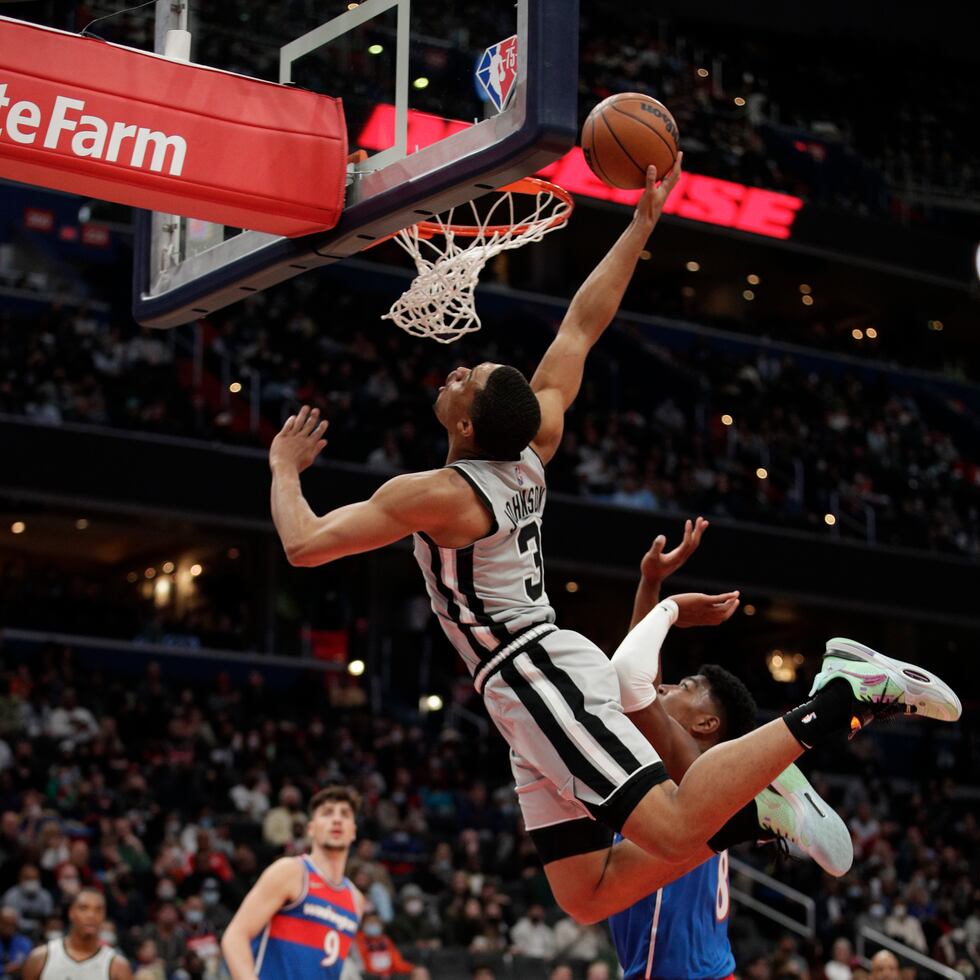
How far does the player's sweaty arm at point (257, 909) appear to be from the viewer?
Result: 6539mm

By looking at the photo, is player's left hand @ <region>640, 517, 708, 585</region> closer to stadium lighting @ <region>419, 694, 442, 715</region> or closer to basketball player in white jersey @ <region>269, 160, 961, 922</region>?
basketball player in white jersey @ <region>269, 160, 961, 922</region>

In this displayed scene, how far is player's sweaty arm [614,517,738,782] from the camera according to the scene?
515 centimetres

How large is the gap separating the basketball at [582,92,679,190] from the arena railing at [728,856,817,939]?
36.2 ft

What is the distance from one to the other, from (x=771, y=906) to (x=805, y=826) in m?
12.6

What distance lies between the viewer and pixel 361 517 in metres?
4.69

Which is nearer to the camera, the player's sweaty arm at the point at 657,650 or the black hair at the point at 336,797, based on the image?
the player's sweaty arm at the point at 657,650

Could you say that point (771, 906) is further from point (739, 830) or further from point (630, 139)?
point (630, 139)

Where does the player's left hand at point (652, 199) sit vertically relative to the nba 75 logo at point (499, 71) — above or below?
below

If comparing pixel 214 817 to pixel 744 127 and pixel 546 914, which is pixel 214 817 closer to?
pixel 546 914

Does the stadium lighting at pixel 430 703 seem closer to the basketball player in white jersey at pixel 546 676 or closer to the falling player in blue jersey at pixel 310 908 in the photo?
the falling player in blue jersey at pixel 310 908

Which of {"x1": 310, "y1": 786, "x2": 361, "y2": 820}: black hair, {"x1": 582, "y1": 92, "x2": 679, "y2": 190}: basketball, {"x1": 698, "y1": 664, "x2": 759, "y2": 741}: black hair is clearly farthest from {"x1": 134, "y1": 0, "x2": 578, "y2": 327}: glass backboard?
{"x1": 310, "y1": 786, "x2": 361, "y2": 820}: black hair

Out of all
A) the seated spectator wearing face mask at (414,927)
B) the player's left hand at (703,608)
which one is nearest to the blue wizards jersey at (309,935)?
the player's left hand at (703,608)

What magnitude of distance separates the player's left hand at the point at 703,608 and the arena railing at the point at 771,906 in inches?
409

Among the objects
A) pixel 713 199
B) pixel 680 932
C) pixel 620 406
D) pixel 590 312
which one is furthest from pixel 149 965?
pixel 713 199
